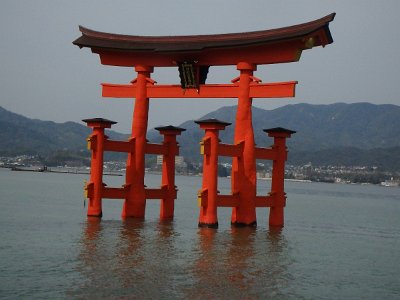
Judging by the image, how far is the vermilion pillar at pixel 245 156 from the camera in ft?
80.9

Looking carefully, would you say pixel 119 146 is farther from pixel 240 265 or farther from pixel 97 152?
pixel 240 265

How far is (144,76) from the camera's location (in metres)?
26.8

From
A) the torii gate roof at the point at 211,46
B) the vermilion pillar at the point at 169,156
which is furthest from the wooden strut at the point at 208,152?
the torii gate roof at the point at 211,46

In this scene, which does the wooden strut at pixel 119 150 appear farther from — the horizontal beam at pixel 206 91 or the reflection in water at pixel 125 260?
the horizontal beam at pixel 206 91

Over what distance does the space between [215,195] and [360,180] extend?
601 ft

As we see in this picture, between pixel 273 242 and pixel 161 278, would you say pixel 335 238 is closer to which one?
pixel 273 242

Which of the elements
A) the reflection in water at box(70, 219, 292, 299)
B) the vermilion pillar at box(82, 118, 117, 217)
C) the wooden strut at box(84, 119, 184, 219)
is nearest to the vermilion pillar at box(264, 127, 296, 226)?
the reflection in water at box(70, 219, 292, 299)

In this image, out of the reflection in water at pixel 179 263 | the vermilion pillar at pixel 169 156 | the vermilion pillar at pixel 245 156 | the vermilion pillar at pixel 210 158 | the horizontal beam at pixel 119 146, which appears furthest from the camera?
the vermilion pillar at pixel 169 156

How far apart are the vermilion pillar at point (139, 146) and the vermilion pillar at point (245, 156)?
4.24m

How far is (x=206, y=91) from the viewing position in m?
25.6

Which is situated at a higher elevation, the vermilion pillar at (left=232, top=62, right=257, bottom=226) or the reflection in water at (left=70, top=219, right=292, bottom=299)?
the vermilion pillar at (left=232, top=62, right=257, bottom=226)

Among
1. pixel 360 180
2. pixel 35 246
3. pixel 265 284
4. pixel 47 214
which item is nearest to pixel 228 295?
pixel 265 284

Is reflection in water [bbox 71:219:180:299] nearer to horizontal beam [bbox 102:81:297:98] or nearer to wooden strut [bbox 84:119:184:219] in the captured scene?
wooden strut [bbox 84:119:184:219]

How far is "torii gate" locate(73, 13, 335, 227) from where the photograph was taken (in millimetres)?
23625
